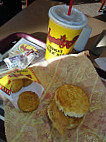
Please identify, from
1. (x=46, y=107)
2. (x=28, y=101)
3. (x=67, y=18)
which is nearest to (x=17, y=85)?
(x=28, y=101)

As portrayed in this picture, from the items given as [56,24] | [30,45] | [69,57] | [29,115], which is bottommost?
[29,115]

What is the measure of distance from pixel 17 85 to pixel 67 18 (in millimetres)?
497

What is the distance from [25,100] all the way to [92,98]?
42cm

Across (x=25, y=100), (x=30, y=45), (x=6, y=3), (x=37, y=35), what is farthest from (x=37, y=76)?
(x=6, y=3)

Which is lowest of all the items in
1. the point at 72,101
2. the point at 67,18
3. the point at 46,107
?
the point at 46,107

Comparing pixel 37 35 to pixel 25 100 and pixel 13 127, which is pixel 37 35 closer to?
pixel 25 100

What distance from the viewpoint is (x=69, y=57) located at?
2.72 feet

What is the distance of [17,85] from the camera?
2.69ft

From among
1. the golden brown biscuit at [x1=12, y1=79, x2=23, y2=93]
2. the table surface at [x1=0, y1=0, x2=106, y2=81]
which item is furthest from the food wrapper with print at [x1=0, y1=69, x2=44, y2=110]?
the table surface at [x1=0, y1=0, x2=106, y2=81]

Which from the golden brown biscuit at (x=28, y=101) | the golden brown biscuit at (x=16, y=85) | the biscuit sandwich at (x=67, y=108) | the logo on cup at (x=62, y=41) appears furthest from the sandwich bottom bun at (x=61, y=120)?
the logo on cup at (x=62, y=41)

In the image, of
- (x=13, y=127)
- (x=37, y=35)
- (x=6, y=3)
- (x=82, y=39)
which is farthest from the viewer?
(x=6, y=3)

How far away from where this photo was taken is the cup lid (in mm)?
653

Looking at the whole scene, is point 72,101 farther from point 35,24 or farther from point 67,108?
point 35,24

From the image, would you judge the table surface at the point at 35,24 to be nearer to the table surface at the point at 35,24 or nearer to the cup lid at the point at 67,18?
the table surface at the point at 35,24
